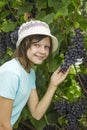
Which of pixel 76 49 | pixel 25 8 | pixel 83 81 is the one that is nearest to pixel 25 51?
pixel 76 49

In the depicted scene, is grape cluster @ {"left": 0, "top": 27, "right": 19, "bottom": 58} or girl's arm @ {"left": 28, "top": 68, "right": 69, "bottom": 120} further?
grape cluster @ {"left": 0, "top": 27, "right": 19, "bottom": 58}

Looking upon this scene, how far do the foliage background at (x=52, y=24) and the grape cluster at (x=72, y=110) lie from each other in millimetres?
211

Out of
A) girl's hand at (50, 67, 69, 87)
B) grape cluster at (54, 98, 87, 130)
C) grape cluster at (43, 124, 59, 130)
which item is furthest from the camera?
grape cluster at (43, 124, 59, 130)

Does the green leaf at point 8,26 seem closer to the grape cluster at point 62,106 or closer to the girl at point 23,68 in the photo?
the girl at point 23,68

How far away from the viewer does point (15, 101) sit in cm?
337

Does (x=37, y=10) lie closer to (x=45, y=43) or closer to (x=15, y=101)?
(x=45, y=43)

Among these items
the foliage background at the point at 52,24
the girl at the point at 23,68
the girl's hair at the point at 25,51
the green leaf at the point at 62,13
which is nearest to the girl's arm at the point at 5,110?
the girl at the point at 23,68

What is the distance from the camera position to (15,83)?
320 cm

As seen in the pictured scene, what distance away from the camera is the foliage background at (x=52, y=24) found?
10.7 feet

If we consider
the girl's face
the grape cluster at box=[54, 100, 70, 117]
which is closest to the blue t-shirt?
the girl's face

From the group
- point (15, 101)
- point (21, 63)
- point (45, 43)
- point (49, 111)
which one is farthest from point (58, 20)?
point (49, 111)

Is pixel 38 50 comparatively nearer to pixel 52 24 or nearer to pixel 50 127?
pixel 52 24

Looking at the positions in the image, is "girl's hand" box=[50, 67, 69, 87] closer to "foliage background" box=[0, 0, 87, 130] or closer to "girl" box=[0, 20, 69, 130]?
"girl" box=[0, 20, 69, 130]

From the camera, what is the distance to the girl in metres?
3.19
